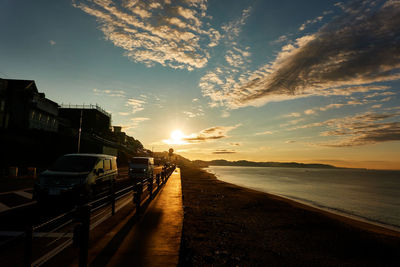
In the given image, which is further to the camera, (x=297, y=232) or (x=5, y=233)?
(x=297, y=232)

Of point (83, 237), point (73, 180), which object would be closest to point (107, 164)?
point (73, 180)

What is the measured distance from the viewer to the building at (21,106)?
3275 centimetres

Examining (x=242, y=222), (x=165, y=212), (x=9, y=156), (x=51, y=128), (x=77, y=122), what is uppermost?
(x=77, y=122)

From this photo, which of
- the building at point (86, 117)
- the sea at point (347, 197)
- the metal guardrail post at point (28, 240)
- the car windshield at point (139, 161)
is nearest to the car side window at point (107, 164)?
the metal guardrail post at point (28, 240)

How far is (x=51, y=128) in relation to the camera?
41.7 metres

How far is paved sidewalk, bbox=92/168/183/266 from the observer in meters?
4.18

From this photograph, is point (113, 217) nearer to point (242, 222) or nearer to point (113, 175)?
point (113, 175)

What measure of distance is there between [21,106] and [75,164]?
36.0 metres

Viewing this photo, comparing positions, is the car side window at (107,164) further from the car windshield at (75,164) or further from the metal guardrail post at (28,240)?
the metal guardrail post at (28,240)

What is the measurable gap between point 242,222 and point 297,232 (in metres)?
2.75

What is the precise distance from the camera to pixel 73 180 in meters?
8.04

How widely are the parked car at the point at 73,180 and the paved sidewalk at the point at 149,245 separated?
8.83 feet

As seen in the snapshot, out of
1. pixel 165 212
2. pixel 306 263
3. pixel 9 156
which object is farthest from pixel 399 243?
pixel 9 156

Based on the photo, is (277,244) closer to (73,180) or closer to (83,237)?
(83,237)
